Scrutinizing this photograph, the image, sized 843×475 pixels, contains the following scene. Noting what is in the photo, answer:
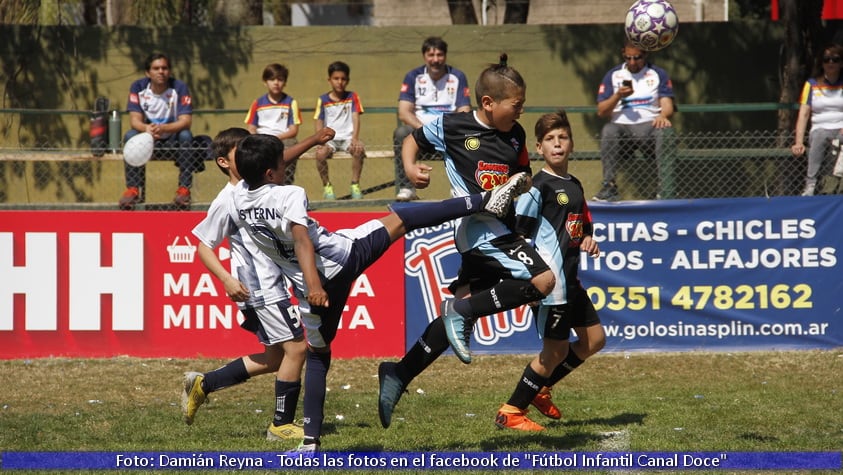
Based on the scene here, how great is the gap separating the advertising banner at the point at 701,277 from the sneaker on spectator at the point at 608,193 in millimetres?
394

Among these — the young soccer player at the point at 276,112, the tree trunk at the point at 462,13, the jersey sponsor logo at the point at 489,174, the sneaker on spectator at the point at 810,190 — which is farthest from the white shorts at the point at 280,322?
the tree trunk at the point at 462,13

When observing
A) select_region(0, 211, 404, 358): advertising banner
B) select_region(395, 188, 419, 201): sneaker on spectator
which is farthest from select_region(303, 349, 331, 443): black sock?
select_region(395, 188, 419, 201): sneaker on spectator

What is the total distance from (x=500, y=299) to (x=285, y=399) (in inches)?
57.5

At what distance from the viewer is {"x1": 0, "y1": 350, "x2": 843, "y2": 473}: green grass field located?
653 cm

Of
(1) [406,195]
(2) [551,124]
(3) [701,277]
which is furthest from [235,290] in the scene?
(3) [701,277]

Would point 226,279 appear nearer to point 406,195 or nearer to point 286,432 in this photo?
point 286,432

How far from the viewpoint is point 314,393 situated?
5.94 meters

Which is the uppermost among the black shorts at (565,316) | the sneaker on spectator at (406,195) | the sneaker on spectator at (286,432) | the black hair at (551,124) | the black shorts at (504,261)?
the black hair at (551,124)

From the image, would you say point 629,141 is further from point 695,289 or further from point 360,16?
point 360,16

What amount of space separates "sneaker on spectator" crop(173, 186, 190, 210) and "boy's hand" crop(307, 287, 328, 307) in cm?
508

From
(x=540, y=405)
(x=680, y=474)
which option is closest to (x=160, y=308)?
(x=540, y=405)

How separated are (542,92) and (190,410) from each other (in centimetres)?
960

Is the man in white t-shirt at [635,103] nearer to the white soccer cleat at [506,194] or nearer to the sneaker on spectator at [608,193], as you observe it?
the sneaker on spectator at [608,193]

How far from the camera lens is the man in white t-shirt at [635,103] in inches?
426
